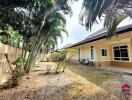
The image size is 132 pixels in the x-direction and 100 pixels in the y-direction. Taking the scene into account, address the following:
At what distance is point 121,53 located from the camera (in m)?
17.6

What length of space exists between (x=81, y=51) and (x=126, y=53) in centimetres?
969

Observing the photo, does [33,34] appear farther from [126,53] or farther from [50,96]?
[126,53]

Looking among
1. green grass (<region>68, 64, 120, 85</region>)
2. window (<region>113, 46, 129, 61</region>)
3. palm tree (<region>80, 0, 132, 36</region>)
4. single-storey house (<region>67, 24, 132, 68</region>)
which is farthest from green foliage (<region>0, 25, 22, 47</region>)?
window (<region>113, 46, 129, 61</region>)

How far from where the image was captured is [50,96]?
6.12 metres

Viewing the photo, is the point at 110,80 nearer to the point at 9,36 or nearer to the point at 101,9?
the point at 101,9

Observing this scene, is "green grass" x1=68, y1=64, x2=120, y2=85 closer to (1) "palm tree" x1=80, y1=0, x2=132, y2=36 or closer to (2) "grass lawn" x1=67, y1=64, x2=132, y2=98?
(2) "grass lawn" x1=67, y1=64, x2=132, y2=98

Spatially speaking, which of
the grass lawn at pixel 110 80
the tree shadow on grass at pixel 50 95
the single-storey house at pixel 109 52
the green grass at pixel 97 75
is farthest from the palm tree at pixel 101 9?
the single-storey house at pixel 109 52

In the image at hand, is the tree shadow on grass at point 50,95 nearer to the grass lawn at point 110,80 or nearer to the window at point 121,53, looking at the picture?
the grass lawn at point 110,80

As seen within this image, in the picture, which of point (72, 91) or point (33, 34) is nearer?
point (72, 91)

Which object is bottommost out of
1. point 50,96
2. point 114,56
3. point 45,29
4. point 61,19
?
point 50,96

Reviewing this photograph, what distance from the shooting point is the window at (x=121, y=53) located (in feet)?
55.3

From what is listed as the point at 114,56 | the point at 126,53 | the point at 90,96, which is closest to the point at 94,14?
the point at 90,96

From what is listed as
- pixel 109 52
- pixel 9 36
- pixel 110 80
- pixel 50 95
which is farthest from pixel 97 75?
pixel 109 52

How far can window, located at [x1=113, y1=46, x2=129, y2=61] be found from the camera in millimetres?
16844
